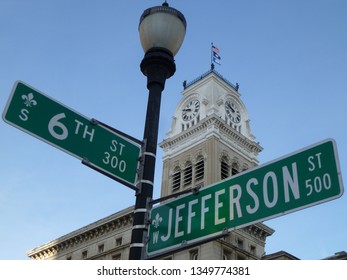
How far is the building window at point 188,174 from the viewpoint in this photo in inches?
1989

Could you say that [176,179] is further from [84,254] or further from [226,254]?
[84,254]

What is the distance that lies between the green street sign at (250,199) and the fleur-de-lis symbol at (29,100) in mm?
2195

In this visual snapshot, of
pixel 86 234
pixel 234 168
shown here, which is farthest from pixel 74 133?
pixel 234 168

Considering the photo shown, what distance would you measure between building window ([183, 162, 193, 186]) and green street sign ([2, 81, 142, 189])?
4419cm

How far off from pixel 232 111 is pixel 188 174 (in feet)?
38.3

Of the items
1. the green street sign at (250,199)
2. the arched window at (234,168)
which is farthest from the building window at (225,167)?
the green street sign at (250,199)

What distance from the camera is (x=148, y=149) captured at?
655 cm

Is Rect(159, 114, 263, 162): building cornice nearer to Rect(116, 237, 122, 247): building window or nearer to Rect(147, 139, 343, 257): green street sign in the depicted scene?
Rect(116, 237, 122, 247): building window

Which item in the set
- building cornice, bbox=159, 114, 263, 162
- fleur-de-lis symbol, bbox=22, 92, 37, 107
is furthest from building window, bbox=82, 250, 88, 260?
fleur-de-lis symbol, bbox=22, 92, 37, 107

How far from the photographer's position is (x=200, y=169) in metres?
50.1

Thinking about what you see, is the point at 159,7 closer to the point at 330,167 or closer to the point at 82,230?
the point at 330,167

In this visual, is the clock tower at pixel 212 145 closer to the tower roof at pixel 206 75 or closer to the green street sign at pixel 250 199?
the tower roof at pixel 206 75
